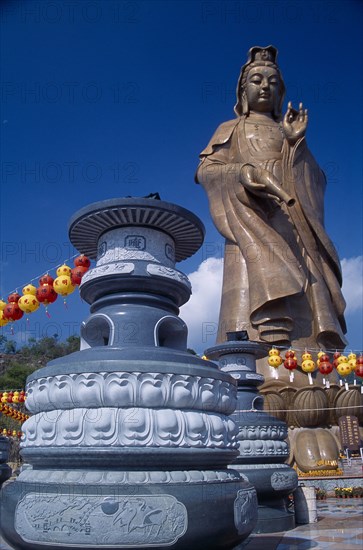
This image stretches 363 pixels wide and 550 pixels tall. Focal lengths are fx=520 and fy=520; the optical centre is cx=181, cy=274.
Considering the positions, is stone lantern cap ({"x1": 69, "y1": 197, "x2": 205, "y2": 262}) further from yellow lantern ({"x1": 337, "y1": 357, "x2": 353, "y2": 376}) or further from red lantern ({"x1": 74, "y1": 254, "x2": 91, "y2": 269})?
yellow lantern ({"x1": 337, "y1": 357, "x2": 353, "y2": 376})

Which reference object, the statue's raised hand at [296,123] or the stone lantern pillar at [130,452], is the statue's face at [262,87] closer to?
the statue's raised hand at [296,123]

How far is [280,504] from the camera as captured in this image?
19.7 feet

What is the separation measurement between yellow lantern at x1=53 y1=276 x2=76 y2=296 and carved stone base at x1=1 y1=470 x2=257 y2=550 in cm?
562

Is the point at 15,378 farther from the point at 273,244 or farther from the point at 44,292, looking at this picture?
the point at 44,292

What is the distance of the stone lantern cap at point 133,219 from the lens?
308 cm

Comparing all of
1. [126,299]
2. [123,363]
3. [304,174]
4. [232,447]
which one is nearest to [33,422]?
[123,363]

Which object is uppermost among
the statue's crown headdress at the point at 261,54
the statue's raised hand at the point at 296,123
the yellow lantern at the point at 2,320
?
the statue's crown headdress at the point at 261,54

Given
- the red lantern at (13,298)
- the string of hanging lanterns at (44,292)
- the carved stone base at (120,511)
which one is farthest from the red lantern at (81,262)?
the carved stone base at (120,511)

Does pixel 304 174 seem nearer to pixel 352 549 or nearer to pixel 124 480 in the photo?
pixel 352 549

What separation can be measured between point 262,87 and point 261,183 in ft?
14.7

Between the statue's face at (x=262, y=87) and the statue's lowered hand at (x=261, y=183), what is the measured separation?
3.36 metres

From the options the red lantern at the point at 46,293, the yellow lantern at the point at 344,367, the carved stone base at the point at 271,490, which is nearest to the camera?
the carved stone base at the point at 271,490

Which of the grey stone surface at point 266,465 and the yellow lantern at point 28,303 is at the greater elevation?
the yellow lantern at point 28,303

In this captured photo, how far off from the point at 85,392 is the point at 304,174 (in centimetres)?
1678
